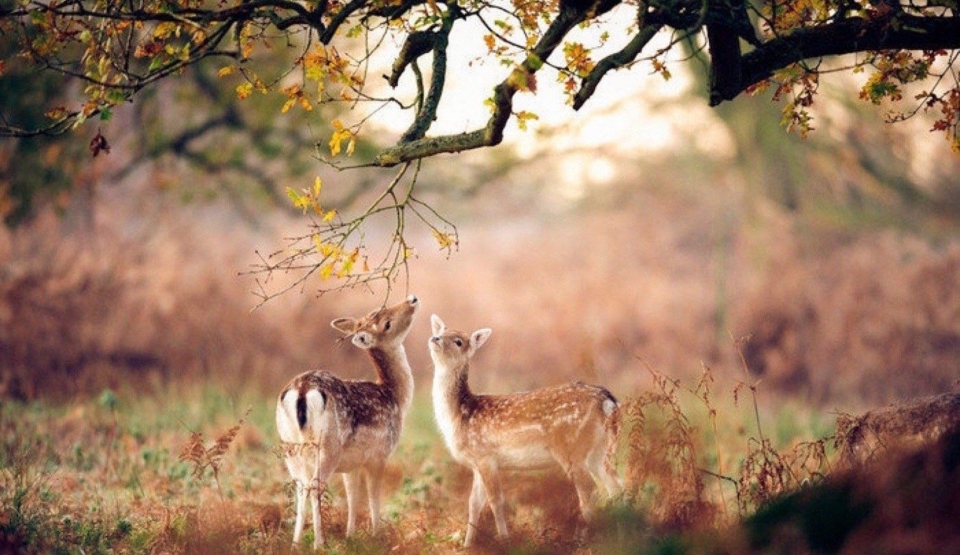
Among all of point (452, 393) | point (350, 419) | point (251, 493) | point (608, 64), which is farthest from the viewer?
point (251, 493)

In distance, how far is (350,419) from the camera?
7.90 meters

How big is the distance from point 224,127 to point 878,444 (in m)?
12.3

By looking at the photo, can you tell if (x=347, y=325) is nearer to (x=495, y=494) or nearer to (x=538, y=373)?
(x=495, y=494)

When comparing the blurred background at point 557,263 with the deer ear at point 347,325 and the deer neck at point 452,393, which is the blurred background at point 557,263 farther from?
the deer ear at point 347,325

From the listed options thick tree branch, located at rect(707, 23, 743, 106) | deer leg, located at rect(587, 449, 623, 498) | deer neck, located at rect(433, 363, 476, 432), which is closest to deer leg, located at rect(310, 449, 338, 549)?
deer neck, located at rect(433, 363, 476, 432)

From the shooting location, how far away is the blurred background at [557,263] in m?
16.3

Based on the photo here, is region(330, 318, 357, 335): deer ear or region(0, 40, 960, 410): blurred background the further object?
region(0, 40, 960, 410): blurred background

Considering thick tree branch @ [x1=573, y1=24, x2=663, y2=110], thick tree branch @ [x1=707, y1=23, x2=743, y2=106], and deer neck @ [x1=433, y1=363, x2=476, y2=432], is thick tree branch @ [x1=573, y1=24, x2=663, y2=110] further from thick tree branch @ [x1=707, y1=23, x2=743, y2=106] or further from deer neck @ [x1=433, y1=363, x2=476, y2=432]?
deer neck @ [x1=433, y1=363, x2=476, y2=432]

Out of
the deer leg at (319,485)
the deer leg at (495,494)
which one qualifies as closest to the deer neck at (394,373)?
the deer leg at (495,494)

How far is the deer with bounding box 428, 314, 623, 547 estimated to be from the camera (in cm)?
800

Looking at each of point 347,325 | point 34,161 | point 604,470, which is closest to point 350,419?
point 347,325

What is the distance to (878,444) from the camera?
7191 millimetres

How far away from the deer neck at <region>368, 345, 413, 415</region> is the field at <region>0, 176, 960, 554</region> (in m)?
0.85

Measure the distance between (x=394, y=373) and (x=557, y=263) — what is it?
16.5 meters
